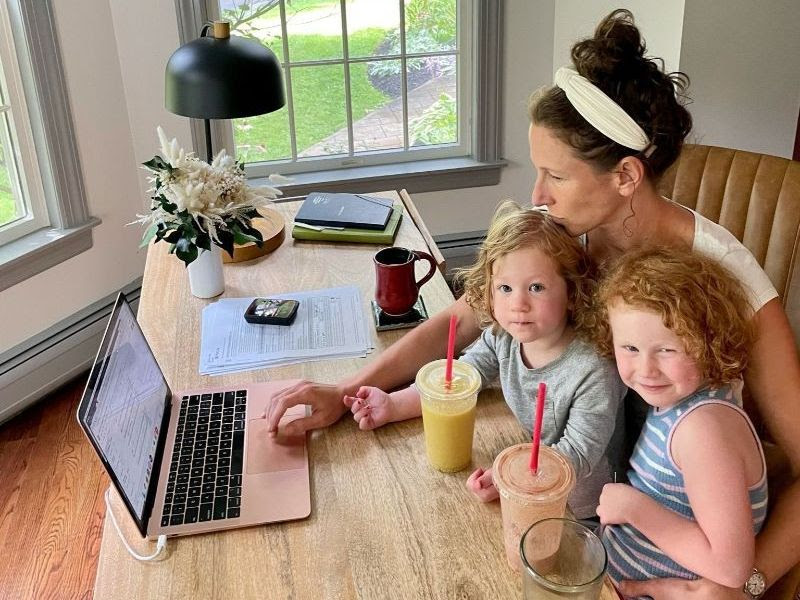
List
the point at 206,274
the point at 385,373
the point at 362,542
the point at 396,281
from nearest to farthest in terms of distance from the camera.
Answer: the point at 362,542 → the point at 385,373 → the point at 396,281 → the point at 206,274

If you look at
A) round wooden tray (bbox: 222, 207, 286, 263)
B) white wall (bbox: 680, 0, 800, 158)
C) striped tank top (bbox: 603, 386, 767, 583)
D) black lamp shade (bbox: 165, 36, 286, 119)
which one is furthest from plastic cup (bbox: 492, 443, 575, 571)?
white wall (bbox: 680, 0, 800, 158)

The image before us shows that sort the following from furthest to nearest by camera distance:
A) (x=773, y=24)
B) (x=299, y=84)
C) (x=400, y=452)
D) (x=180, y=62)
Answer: (x=299, y=84) → (x=773, y=24) → (x=180, y=62) → (x=400, y=452)

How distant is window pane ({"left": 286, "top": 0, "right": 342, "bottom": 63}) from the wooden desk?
206cm

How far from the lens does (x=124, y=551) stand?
1.03m

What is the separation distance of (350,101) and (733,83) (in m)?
1.43

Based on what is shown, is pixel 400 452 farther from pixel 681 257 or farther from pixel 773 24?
pixel 773 24

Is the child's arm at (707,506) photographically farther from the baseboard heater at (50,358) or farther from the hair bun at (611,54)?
the baseboard heater at (50,358)

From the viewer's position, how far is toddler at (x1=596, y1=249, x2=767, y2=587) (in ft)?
3.36

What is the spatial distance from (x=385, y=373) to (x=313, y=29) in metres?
2.00

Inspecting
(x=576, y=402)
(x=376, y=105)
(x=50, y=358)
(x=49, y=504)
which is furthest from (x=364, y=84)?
(x=576, y=402)

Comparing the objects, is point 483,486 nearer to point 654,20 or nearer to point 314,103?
point 654,20

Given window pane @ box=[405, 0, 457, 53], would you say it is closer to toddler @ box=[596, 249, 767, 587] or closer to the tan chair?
the tan chair

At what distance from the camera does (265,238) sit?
1.93 metres

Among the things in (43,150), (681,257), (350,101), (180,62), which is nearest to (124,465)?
(681,257)
